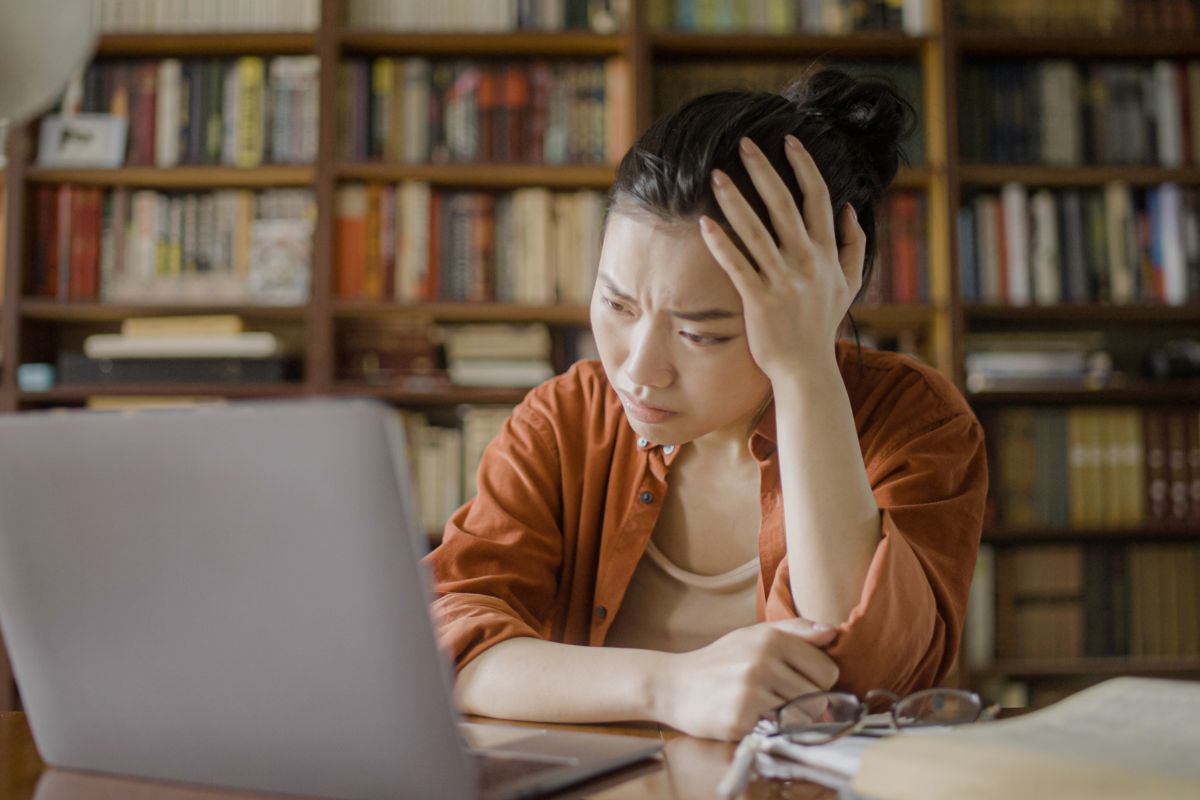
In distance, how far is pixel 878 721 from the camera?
732 mm

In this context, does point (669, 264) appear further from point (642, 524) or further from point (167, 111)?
point (167, 111)

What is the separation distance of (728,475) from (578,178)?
1.37 meters

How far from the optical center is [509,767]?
610 millimetres

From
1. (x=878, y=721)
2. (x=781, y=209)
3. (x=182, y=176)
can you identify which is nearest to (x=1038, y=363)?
(x=781, y=209)

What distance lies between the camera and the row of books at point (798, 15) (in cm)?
239

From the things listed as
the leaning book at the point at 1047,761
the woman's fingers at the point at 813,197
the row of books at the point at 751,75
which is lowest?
the leaning book at the point at 1047,761

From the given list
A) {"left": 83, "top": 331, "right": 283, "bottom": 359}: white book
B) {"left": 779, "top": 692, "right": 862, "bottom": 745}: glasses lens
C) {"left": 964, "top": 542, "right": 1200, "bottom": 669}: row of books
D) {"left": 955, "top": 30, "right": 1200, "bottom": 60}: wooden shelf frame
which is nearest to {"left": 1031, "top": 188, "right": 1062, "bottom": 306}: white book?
{"left": 955, "top": 30, "right": 1200, "bottom": 60}: wooden shelf frame

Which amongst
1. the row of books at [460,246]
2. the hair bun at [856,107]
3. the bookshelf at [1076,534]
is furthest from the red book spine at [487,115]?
the hair bun at [856,107]

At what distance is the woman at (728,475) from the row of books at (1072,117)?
1.40 m

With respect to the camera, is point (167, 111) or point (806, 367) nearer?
point (806, 367)

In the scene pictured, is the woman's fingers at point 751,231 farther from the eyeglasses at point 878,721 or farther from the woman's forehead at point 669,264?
the eyeglasses at point 878,721

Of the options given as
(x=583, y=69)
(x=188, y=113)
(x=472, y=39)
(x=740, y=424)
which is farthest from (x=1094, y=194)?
(x=188, y=113)

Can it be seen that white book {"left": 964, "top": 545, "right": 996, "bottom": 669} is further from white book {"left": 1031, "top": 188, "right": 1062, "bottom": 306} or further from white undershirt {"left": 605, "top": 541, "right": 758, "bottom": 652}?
white undershirt {"left": 605, "top": 541, "right": 758, "bottom": 652}

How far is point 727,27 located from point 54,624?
2110mm
